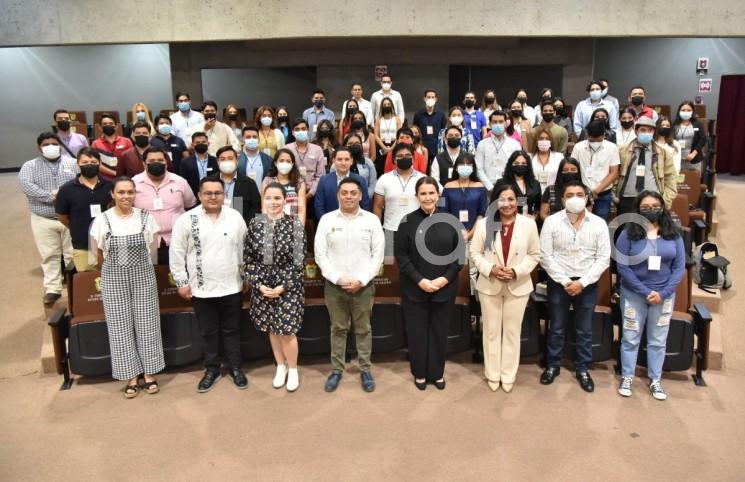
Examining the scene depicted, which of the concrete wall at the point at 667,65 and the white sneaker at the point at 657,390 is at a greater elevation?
the concrete wall at the point at 667,65

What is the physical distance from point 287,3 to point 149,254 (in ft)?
19.5

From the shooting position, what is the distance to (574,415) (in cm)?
361

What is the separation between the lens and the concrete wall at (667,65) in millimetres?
10602

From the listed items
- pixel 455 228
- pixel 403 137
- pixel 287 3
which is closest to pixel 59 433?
pixel 455 228

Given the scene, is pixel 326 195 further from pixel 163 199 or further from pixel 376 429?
pixel 376 429

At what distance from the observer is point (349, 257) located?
3857 mm

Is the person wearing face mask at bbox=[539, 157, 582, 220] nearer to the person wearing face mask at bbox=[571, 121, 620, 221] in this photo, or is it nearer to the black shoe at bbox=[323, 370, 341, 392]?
the person wearing face mask at bbox=[571, 121, 620, 221]

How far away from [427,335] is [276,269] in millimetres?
1084

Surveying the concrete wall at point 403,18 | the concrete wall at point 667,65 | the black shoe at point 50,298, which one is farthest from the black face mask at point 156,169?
the concrete wall at point 667,65

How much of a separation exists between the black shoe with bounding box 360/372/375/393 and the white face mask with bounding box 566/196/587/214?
1.70 m

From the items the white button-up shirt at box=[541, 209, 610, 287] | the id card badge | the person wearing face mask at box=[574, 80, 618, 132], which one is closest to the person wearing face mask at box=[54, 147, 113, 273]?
the white button-up shirt at box=[541, 209, 610, 287]

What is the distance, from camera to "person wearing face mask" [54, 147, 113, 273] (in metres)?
4.33

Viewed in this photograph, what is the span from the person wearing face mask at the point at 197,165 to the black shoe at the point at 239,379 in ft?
5.97

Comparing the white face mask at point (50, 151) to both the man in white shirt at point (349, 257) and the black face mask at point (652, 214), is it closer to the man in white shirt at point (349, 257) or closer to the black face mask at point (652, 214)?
the man in white shirt at point (349, 257)
